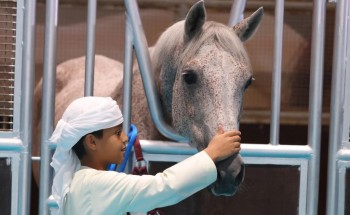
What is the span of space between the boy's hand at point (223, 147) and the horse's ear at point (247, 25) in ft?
2.00

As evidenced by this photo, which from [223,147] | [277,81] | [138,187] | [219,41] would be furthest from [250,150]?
[138,187]

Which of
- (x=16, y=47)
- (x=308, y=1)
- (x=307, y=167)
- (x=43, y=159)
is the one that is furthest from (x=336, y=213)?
(x=308, y=1)

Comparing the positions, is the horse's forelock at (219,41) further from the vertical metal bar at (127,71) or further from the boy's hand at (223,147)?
the boy's hand at (223,147)

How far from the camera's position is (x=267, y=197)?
2.01 metres

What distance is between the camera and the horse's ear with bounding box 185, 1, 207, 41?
6.19 ft

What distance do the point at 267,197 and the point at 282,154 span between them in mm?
150

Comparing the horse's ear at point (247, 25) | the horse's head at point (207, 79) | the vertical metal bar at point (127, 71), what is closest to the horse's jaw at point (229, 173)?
the horse's head at point (207, 79)

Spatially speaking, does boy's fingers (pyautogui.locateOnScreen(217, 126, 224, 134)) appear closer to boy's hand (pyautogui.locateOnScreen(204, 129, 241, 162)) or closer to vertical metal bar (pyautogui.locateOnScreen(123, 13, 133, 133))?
boy's hand (pyautogui.locateOnScreen(204, 129, 241, 162))

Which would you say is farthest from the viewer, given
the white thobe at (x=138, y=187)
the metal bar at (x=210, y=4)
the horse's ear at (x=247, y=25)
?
the metal bar at (x=210, y=4)

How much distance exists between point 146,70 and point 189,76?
14 centimetres

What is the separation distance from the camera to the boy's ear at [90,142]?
147cm

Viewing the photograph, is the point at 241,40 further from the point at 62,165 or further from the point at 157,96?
the point at 62,165

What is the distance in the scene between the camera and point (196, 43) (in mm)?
1926

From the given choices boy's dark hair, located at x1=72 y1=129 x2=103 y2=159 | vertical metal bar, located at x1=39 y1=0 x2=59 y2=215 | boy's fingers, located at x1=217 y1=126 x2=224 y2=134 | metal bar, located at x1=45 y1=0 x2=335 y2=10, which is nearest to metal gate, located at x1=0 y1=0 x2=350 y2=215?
vertical metal bar, located at x1=39 y1=0 x2=59 y2=215
